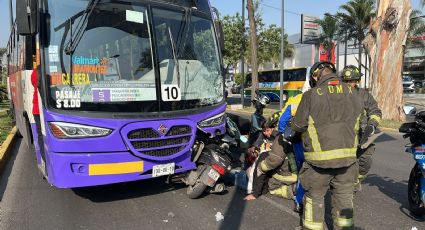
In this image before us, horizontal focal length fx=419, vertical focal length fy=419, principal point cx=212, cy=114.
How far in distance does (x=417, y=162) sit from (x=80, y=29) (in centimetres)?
409

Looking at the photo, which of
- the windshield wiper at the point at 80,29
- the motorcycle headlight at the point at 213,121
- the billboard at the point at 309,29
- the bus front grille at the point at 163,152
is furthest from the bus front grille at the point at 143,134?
the billboard at the point at 309,29

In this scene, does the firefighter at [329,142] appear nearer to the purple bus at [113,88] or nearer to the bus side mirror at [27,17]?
the purple bus at [113,88]

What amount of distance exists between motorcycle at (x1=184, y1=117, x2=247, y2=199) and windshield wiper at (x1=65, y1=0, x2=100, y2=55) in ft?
6.32

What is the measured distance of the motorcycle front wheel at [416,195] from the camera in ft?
15.3

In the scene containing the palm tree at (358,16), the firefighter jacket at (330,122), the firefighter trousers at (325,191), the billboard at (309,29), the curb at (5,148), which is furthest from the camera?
the billboard at (309,29)

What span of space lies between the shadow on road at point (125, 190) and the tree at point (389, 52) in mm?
11472

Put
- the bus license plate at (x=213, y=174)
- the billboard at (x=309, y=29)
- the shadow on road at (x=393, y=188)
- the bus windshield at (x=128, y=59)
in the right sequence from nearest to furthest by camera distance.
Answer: the bus windshield at (x=128, y=59)
the shadow on road at (x=393, y=188)
the bus license plate at (x=213, y=174)
the billboard at (x=309, y=29)

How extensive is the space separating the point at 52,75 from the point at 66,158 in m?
0.97

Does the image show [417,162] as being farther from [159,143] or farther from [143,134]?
[143,134]

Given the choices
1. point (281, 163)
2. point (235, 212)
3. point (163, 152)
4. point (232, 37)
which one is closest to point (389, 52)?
point (281, 163)

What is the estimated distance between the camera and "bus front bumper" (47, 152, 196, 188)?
4.73 meters

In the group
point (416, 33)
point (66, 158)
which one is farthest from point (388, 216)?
point (416, 33)

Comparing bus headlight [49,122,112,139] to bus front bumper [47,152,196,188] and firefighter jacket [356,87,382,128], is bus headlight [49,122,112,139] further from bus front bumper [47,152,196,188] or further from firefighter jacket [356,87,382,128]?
firefighter jacket [356,87,382,128]

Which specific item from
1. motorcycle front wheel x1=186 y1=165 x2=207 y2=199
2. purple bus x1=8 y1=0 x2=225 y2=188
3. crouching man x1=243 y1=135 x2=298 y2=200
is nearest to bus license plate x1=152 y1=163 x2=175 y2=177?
purple bus x1=8 y1=0 x2=225 y2=188
